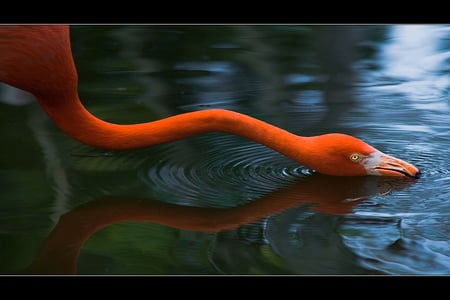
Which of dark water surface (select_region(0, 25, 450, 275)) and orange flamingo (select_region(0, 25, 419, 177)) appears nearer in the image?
dark water surface (select_region(0, 25, 450, 275))

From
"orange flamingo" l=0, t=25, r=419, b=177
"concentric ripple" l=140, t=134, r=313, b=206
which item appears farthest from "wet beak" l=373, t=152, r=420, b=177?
"concentric ripple" l=140, t=134, r=313, b=206

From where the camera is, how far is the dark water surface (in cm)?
267

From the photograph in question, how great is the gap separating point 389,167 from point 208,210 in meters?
0.83

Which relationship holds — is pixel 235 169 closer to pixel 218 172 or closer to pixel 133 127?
pixel 218 172

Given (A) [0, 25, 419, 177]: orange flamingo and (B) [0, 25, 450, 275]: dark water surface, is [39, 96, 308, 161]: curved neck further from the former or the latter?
(B) [0, 25, 450, 275]: dark water surface

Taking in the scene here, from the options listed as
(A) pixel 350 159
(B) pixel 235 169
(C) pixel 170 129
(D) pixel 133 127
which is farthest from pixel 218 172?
(A) pixel 350 159

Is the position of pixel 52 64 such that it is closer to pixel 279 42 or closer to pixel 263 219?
pixel 263 219

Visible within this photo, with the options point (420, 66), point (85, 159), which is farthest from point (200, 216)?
point (420, 66)

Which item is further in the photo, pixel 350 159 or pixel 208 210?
pixel 350 159

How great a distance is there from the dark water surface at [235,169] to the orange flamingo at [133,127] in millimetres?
96

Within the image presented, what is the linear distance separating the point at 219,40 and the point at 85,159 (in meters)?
1.97

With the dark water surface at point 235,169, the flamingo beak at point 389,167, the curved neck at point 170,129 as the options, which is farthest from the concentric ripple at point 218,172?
the flamingo beak at point 389,167

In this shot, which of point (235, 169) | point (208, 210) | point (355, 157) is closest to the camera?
point (208, 210)

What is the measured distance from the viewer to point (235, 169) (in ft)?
11.0
